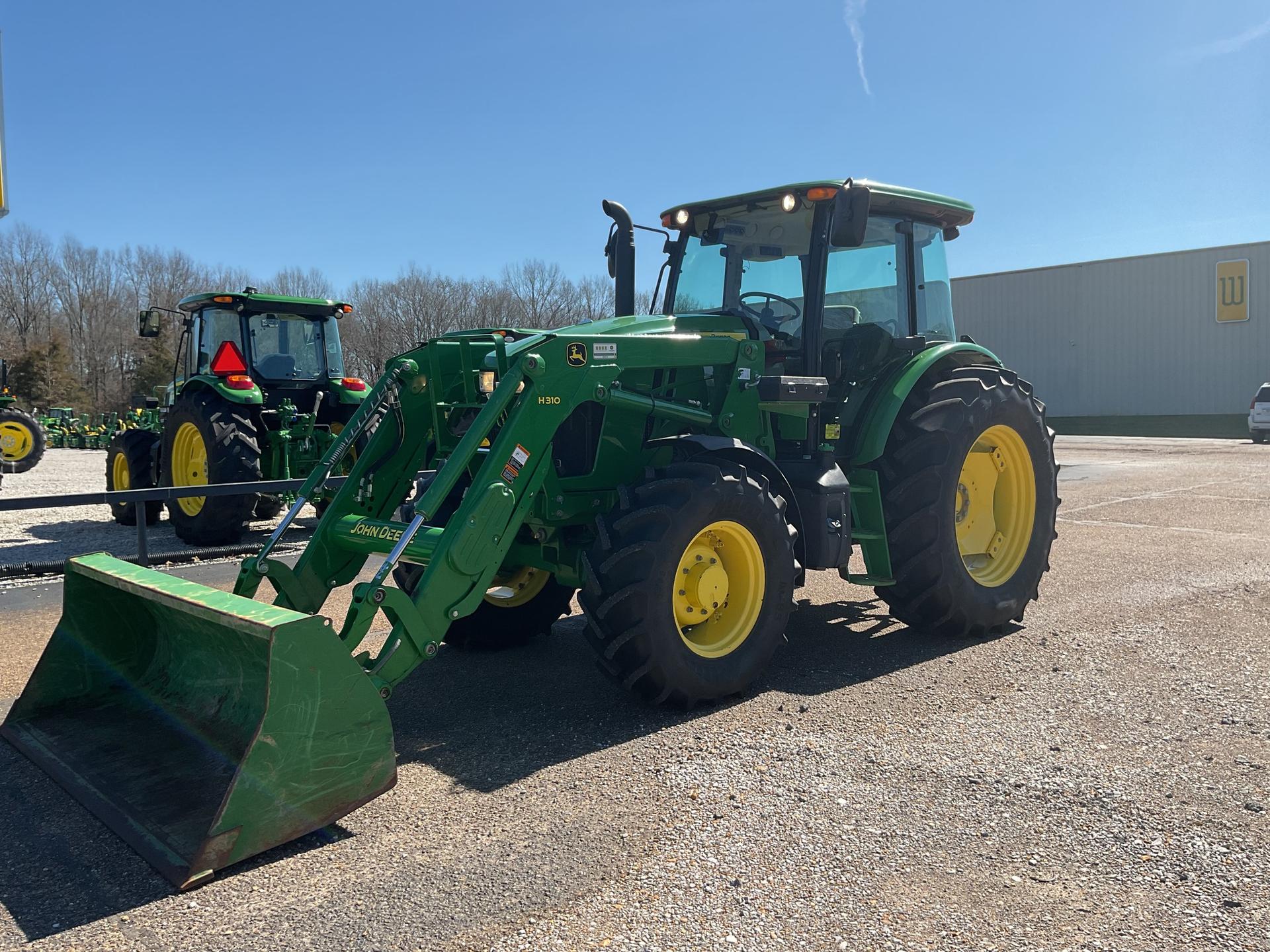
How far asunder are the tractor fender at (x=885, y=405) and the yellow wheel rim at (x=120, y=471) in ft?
30.9

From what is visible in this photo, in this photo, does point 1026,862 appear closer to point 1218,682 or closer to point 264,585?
point 1218,682

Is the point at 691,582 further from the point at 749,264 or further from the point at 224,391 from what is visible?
the point at 224,391

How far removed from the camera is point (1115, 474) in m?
16.6

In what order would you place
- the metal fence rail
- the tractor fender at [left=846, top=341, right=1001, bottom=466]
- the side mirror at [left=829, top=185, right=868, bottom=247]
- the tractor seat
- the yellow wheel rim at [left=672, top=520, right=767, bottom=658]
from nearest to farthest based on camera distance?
the yellow wheel rim at [left=672, top=520, right=767, bottom=658]
the side mirror at [left=829, top=185, right=868, bottom=247]
the tractor fender at [left=846, top=341, right=1001, bottom=466]
the tractor seat
the metal fence rail

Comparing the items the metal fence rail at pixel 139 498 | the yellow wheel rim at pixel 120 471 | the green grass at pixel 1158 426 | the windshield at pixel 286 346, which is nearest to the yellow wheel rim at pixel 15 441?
the yellow wheel rim at pixel 120 471

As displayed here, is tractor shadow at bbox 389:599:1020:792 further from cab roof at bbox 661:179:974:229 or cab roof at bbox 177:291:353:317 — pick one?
cab roof at bbox 177:291:353:317

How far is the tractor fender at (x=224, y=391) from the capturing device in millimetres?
10328

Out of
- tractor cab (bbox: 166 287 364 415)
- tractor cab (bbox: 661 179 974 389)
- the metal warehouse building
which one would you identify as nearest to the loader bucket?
tractor cab (bbox: 661 179 974 389)

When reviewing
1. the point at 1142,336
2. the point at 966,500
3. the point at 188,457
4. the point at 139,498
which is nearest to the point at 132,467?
the point at 188,457

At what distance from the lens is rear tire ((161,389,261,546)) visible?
9828 millimetres

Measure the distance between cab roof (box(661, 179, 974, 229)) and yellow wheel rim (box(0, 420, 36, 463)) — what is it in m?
A: 19.1

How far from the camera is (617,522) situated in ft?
14.6

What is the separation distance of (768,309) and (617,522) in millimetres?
2124

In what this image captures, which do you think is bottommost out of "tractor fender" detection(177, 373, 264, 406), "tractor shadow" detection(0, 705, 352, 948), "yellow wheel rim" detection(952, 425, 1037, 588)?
"tractor shadow" detection(0, 705, 352, 948)
